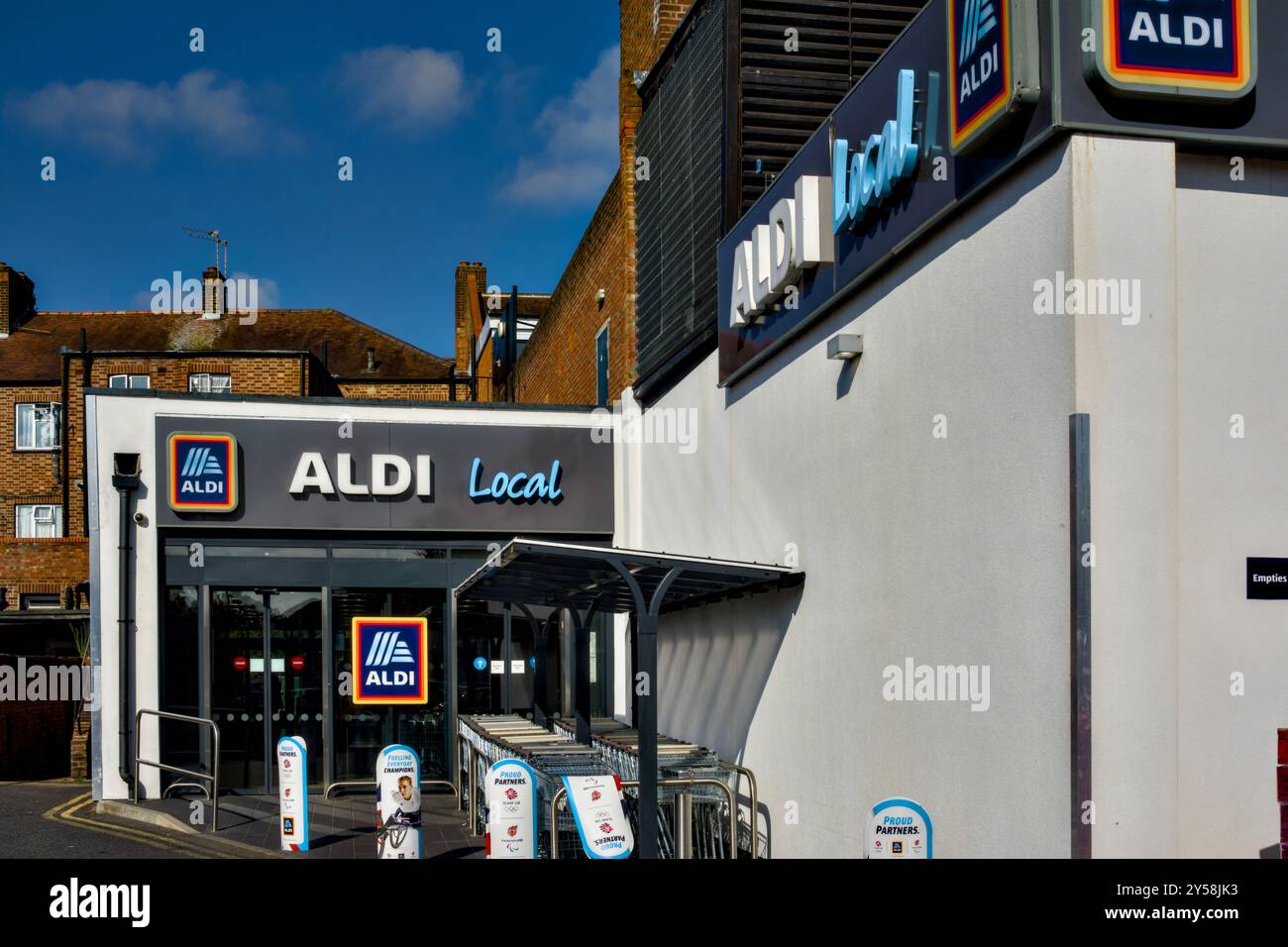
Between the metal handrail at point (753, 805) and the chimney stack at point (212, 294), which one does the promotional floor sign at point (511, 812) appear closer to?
the metal handrail at point (753, 805)

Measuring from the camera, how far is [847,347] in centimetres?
887

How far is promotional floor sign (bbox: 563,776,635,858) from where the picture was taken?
8.18m

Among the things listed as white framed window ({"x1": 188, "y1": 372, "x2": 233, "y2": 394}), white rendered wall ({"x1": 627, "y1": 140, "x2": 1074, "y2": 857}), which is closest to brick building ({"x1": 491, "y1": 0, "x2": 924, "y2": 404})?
white rendered wall ({"x1": 627, "y1": 140, "x2": 1074, "y2": 857})

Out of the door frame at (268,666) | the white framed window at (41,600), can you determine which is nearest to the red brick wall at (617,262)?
the door frame at (268,666)

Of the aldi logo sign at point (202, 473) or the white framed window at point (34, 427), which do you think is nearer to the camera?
the aldi logo sign at point (202, 473)

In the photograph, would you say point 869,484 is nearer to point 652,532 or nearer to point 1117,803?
point 1117,803

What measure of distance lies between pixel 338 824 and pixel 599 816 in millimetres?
6241

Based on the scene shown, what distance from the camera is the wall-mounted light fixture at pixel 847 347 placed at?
884 centimetres

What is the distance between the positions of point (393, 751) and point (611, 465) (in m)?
6.78

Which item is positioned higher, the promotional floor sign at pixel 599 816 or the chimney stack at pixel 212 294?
the chimney stack at pixel 212 294

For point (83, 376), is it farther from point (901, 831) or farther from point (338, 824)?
point (901, 831)

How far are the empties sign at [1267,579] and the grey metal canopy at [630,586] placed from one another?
3.78 meters

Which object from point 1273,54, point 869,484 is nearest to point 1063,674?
point 869,484

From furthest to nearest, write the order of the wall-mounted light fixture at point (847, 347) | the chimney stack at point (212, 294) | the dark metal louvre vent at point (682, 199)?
1. the chimney stack at point (212, 294)
2. the dark metal louvre vent at point (682, 199)
3. the wall-mounted light fixture at point (847, 347)
